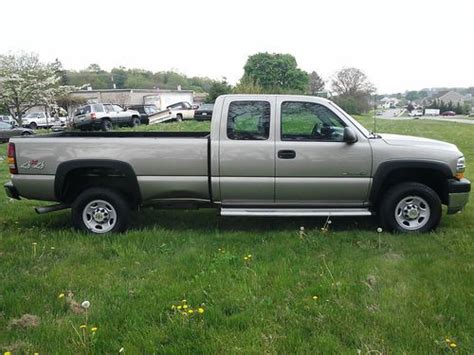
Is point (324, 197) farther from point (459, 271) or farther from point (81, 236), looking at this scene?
point (81, 236)

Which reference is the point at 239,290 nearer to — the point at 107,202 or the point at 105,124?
the point at 107,202

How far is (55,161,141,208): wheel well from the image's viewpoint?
5.80 meters

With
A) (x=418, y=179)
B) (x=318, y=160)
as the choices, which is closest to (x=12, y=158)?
(x=318, y=160)

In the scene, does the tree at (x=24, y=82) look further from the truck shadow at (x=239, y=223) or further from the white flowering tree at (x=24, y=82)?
the truck shadow at (x=239, y=223)

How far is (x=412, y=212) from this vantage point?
19.3 ft

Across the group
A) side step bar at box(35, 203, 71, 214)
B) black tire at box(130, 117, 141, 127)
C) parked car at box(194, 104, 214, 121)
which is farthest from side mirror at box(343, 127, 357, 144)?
parked car at box(194, 104, 214, 121)

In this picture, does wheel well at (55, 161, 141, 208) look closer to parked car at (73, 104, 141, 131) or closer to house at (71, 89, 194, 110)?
parked car at (73, 104, 141, 131)

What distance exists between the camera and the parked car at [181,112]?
3575 cm

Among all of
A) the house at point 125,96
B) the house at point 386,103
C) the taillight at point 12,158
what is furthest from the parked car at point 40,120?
the taillight at point 12,158

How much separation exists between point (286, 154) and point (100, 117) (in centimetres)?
2355

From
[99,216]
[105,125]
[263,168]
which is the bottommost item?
[99,216]

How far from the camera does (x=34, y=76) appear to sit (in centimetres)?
3609

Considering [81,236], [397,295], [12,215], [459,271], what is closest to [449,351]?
[397,295]

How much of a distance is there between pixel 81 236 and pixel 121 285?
68.4 inches
